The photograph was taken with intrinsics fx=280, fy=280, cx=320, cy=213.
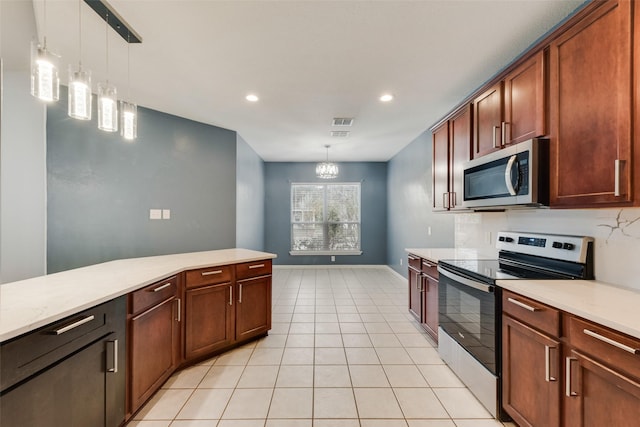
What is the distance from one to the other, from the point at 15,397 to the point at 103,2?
2075 mm

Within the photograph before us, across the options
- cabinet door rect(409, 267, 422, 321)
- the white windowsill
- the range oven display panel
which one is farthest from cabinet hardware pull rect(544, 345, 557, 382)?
the white windowsill

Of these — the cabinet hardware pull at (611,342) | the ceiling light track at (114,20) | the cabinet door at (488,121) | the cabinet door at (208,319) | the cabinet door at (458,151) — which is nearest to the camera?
the cabinet hardware pull at (611,342)

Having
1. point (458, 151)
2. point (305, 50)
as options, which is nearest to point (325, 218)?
point (458, 151)

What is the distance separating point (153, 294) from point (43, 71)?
1.43m

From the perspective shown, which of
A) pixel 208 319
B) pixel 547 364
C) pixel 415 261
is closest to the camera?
pixel 547 364

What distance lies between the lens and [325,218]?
691 cm

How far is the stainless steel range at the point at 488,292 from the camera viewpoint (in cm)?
181

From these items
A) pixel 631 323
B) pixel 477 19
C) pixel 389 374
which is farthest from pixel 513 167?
pixel 389 374

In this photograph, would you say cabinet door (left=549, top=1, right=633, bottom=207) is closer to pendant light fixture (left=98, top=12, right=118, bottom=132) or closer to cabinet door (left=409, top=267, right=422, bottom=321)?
cabinet door (left=409, top=267, right=422, bottom=321)

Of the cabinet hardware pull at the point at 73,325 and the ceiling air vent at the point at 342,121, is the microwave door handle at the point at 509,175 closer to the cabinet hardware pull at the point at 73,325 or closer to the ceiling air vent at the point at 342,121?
the ceiling air vent at the point at 342,121

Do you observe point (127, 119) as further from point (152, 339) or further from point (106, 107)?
point (152, 339)

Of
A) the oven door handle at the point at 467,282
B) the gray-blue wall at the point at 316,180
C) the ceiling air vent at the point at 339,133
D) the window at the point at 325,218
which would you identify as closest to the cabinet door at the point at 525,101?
the oven door handle at the point at 467,282

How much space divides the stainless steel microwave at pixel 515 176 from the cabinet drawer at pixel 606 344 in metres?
0.82

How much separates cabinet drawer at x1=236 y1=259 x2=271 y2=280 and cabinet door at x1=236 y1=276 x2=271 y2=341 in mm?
49
